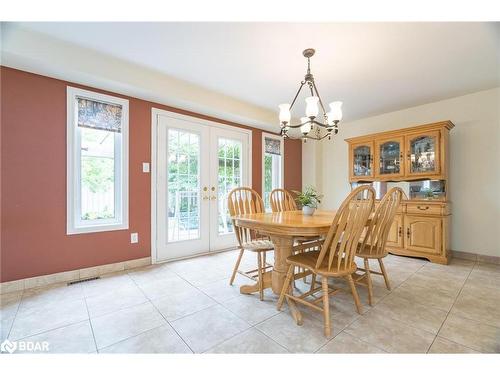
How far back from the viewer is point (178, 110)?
3.20 m

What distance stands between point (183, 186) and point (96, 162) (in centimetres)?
106

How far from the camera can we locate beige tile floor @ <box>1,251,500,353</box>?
1.39m

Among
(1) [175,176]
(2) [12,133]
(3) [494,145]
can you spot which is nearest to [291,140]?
(1) [175,176]

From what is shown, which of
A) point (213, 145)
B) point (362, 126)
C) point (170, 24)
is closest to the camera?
point (170, 24)

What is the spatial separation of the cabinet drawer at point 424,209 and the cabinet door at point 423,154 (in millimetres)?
442

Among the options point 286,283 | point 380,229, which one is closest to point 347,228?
point 286,283

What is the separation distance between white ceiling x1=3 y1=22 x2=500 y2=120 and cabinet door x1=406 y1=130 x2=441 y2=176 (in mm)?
588

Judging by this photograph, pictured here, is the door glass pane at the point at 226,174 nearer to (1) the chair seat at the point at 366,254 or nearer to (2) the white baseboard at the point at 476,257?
(1) the chair seat at the point at 366,254

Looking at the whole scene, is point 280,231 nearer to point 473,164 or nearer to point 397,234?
point 397,234

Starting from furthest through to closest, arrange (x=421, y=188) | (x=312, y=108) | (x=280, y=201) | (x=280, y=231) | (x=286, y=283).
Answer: (x=421, y=188) < (x=280, y=201) < (x=312, y=108) < (x=286, y=283) < (x=280, y=231)

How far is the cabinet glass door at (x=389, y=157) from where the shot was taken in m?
3.44

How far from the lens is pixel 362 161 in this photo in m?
3.84
